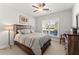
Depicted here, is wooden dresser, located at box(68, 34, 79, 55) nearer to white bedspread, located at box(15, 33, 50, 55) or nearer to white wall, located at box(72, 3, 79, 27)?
white wall, located at box(72, 3, 79, 27)

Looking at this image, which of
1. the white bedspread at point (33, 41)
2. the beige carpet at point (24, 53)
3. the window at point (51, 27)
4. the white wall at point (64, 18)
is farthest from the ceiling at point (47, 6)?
the beige carpet at point (24, 53)

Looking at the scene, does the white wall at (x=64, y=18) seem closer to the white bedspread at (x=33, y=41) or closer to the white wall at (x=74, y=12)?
the white wall at (x=74, y=12)

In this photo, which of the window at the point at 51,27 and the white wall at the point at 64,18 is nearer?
the white wall at the point at 64,18

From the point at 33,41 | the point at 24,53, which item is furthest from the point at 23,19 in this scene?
the point at 24,53

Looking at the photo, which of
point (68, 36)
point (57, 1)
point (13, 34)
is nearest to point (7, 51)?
point (13, 34)

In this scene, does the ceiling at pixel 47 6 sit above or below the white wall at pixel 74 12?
above

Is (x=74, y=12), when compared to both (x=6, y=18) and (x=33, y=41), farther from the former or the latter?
(x=6, y=18)

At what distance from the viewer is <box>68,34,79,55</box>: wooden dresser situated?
1.79 meters

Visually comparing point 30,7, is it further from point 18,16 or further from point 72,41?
point 72,41

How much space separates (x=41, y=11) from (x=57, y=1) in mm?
463

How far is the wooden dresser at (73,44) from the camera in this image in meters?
1.79

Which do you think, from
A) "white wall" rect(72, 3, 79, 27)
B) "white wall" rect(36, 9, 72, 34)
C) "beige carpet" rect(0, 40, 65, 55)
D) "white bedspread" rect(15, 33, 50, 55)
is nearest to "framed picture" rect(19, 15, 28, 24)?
"white bedspread" rect(15, 33, 50, 55)

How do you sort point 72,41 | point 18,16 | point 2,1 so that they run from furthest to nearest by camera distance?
point 18,16 < point 72,41 < point 2,1

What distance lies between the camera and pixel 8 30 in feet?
6.31
